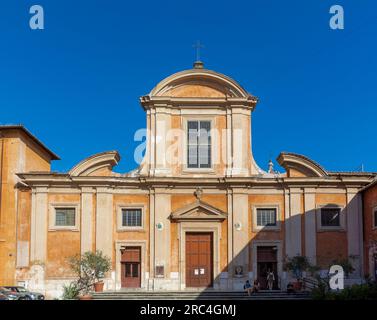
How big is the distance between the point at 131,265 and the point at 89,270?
240cm

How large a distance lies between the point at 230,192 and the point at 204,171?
183 centimetres

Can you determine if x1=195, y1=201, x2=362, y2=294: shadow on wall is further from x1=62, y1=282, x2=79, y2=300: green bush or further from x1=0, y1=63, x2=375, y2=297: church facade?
x1=62, y1=282, x2=79, y2=300: green bush

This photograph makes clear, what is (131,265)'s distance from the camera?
30.5 meters

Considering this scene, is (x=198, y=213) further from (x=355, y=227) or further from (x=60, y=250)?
(x=355, y=227)

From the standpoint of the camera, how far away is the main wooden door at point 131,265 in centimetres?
3025

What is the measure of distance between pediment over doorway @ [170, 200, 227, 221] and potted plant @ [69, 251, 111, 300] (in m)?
4.38

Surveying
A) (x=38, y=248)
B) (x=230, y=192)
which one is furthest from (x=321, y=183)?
(x=38, y=248)

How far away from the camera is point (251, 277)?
1186 inches

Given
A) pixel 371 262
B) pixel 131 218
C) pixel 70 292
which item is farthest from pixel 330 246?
pixel 70 292

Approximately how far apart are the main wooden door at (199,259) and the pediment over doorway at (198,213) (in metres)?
0.94

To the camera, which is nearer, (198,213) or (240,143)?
(198,213)

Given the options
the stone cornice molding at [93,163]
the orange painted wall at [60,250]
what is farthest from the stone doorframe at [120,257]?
the stone cornice molding at [93,163]
